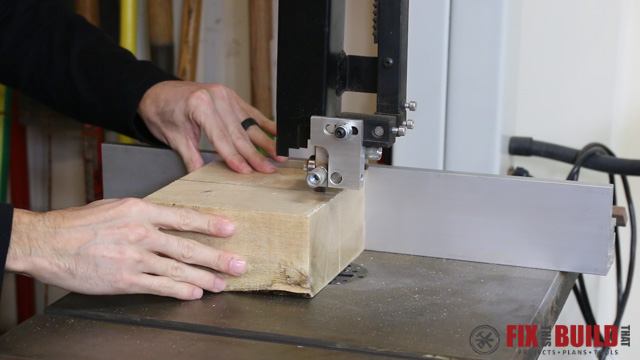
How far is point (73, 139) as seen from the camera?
6.97 feet

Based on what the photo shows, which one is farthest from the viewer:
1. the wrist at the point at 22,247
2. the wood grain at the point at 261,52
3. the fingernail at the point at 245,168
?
the wood grain at the point at 261,52

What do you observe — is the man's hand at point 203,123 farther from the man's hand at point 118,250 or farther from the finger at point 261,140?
the man's hand at point 118,250

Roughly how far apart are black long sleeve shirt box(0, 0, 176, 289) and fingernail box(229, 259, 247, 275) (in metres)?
0.46

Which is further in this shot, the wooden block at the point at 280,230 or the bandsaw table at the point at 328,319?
the wooden block at the point at 280,230

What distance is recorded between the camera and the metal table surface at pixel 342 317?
2.99 ft

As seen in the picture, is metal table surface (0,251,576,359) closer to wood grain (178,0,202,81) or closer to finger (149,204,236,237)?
finger (149,204,236,237)

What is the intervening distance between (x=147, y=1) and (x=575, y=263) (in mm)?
1220

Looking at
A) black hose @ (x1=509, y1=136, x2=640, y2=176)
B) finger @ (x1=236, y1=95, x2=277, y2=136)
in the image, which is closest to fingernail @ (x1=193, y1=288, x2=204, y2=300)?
finger @ (x1=236, y1=95, x2=277, y2=136)

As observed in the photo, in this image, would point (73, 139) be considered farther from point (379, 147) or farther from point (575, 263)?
point (575, 263)

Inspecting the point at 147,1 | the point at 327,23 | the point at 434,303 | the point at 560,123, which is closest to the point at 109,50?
the point at 147,1

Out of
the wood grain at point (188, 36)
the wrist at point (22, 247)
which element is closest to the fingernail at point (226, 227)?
the wrist at point (22, 247)

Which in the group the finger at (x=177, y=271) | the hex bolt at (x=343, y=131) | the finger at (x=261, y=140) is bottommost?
the finger at (x=177, y=271)

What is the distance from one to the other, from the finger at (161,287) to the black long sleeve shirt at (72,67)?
46cm

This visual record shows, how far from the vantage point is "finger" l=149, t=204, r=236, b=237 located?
105 cm
